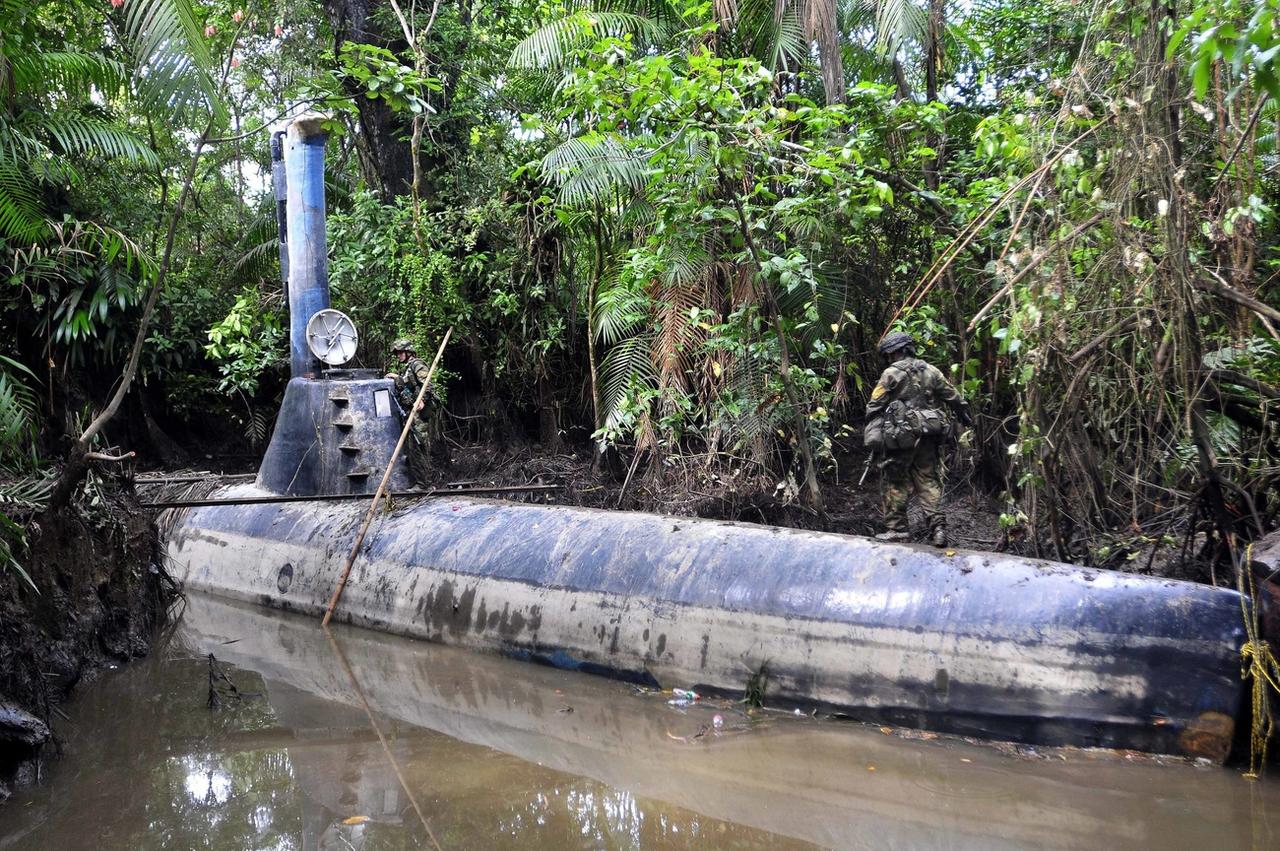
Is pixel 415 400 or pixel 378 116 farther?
pixel 378 116

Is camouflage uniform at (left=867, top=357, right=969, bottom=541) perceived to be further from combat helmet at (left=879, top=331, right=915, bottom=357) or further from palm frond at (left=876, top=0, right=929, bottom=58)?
palm frond at (left=876, top=0, right=929, bottom=58)

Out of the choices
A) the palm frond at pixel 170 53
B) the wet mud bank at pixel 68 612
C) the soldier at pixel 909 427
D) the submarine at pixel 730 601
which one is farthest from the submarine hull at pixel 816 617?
A: the palm frond at pixel 170 53

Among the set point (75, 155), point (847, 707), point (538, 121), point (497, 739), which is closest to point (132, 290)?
point (75, 155)

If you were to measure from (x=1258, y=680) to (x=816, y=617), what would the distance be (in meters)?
2.16

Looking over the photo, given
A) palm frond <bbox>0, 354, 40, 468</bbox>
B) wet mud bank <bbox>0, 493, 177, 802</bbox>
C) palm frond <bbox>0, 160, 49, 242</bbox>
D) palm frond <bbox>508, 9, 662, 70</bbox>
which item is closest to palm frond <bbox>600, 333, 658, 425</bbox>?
palm frond <bbox>508, 9, 662, 70</bbox>

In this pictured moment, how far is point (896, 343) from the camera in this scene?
307 inches

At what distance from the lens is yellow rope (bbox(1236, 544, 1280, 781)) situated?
4.53 metres

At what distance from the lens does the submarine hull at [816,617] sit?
480cm

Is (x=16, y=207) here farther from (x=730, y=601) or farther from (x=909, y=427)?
(x=909, y=427)

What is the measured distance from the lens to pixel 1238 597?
189 inches

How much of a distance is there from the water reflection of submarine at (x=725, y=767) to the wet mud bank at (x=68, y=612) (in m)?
1.20

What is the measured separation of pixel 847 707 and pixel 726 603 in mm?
957

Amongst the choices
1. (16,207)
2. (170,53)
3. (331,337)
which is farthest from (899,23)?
(16,207)

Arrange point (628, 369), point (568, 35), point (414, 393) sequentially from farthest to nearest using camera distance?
1. point (414, 393)
2. point (568, 35)
3. point (628, 369)
